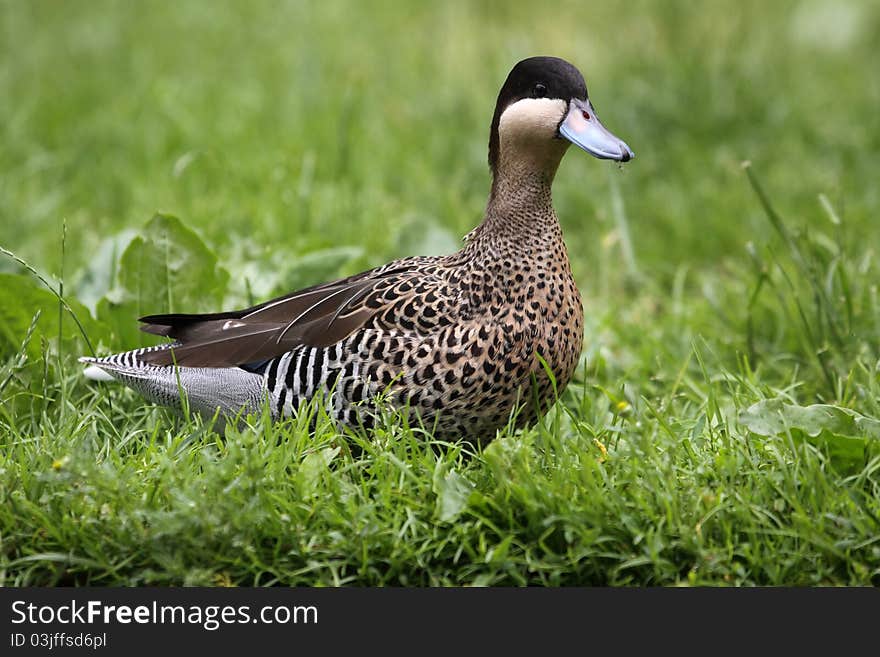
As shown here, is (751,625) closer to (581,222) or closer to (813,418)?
(813,418)

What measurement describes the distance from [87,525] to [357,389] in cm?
83

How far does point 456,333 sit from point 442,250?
169cm

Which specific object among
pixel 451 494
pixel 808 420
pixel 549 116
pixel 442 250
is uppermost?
pixel 442 250

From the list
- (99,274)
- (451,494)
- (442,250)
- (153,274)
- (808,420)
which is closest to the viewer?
(451,494)

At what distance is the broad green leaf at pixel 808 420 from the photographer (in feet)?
10.5

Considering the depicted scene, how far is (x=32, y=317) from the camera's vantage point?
3904 millimetres

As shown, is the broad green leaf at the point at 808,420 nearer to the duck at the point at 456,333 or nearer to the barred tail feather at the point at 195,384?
the duck at the point at 456,333

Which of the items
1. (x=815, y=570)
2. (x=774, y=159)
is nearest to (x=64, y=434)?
(x=815, y=570)

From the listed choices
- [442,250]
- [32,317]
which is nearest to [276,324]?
[32,317]

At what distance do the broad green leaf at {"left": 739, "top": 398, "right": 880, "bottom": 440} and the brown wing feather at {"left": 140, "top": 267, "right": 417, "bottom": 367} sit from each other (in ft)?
3.62

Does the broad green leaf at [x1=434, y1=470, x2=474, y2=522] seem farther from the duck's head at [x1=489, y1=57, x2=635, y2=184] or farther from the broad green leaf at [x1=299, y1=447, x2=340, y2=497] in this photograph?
the duck's head at [x1=489, y1=57, x2=635, y2=184]

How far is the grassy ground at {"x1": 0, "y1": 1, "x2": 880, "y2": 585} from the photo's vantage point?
2961 mm

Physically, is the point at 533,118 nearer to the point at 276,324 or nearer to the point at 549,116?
the point at 549,116

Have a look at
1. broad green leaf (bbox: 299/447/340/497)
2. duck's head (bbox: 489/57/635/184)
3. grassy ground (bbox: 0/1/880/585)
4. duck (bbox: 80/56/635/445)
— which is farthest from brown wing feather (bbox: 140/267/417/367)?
duck's head (bbox: 489/57/635/184)
